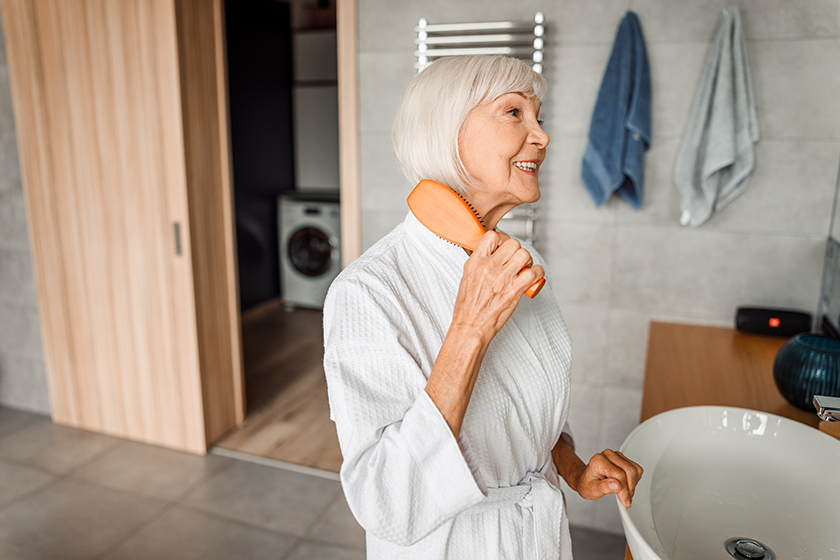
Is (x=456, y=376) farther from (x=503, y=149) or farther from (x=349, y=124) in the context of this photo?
(x=349, y=124)

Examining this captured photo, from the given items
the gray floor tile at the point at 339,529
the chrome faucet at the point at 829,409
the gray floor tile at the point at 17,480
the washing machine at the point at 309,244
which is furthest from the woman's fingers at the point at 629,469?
the washing machine at the point at 309,244

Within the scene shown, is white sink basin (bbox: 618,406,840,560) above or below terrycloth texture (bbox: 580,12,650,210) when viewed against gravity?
below

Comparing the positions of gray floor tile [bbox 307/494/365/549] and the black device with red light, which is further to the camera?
gray floor tile [bbox 307/494/365/549]

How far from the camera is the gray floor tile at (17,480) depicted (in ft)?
7.80

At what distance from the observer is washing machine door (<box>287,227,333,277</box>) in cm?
504

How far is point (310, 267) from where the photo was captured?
512cm

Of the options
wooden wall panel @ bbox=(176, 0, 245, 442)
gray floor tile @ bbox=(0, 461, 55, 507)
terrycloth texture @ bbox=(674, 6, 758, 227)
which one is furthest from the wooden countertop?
gray floor tile @ bbox=(0, 461, 55, 507)

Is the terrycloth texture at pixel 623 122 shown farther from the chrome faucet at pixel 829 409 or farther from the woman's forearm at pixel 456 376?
the woman's forearm at pixel 456 376

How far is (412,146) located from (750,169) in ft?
4.71

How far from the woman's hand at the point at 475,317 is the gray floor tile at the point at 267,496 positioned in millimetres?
1744

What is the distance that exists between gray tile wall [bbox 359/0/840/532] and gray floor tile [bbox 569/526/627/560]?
0.04 meters

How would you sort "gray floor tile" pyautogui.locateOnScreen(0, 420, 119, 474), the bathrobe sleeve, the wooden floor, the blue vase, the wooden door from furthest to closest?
the wooden floor < "gray floor tile" pyautogui.locateOnScreen(0, 420, 119, 474) < the wooden door < the blue vase < the bathrobe sleeve

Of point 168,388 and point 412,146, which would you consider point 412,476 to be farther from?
point 168,388

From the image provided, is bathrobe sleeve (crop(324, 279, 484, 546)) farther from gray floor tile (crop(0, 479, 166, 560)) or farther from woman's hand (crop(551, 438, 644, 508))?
gray floor tile (crop(0, 479, 166, 560))
